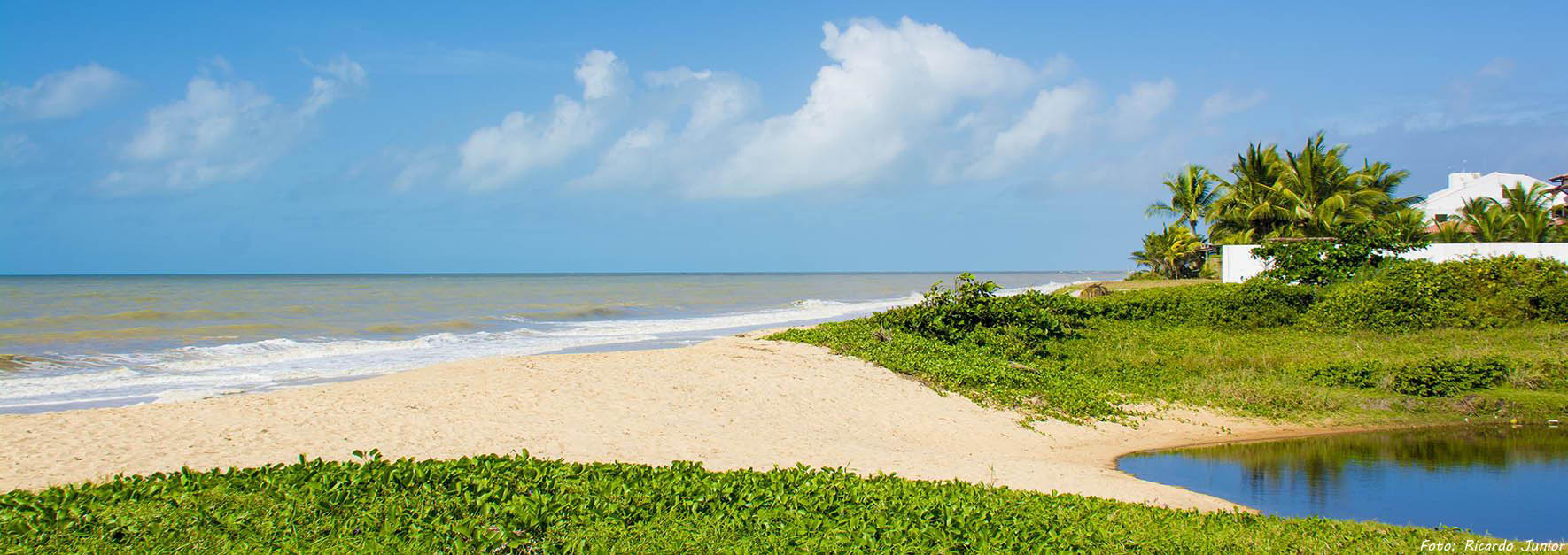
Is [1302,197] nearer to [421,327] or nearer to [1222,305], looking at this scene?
[1222,305]

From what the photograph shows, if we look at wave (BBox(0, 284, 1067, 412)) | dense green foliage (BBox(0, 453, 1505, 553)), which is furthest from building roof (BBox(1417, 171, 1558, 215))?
dense green foliage (BBox(0, 453, 1505, 553))

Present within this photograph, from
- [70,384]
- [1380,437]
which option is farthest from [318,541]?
[70,384]

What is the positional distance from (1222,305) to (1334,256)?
4285mm

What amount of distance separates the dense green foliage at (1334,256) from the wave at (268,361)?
50.9 feet

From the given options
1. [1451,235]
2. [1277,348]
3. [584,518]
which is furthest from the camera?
[1451,235]

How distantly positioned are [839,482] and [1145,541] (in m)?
2.15

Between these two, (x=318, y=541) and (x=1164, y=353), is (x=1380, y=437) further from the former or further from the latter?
(x=318, y=541)

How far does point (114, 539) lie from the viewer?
5180 mm

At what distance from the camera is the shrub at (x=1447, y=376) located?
44.8 ft

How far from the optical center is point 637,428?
11008 mm

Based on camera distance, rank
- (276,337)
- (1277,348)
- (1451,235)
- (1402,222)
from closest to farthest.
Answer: (1277,348), (276,337), (1402,222), (1451,235)

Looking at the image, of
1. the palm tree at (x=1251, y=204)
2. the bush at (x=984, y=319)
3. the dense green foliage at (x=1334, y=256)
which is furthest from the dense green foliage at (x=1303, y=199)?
the bush at (x=984, y=319)

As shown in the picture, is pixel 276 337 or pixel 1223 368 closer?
pixel 1223 368

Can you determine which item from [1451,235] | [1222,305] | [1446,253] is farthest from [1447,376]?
[1451,235]
